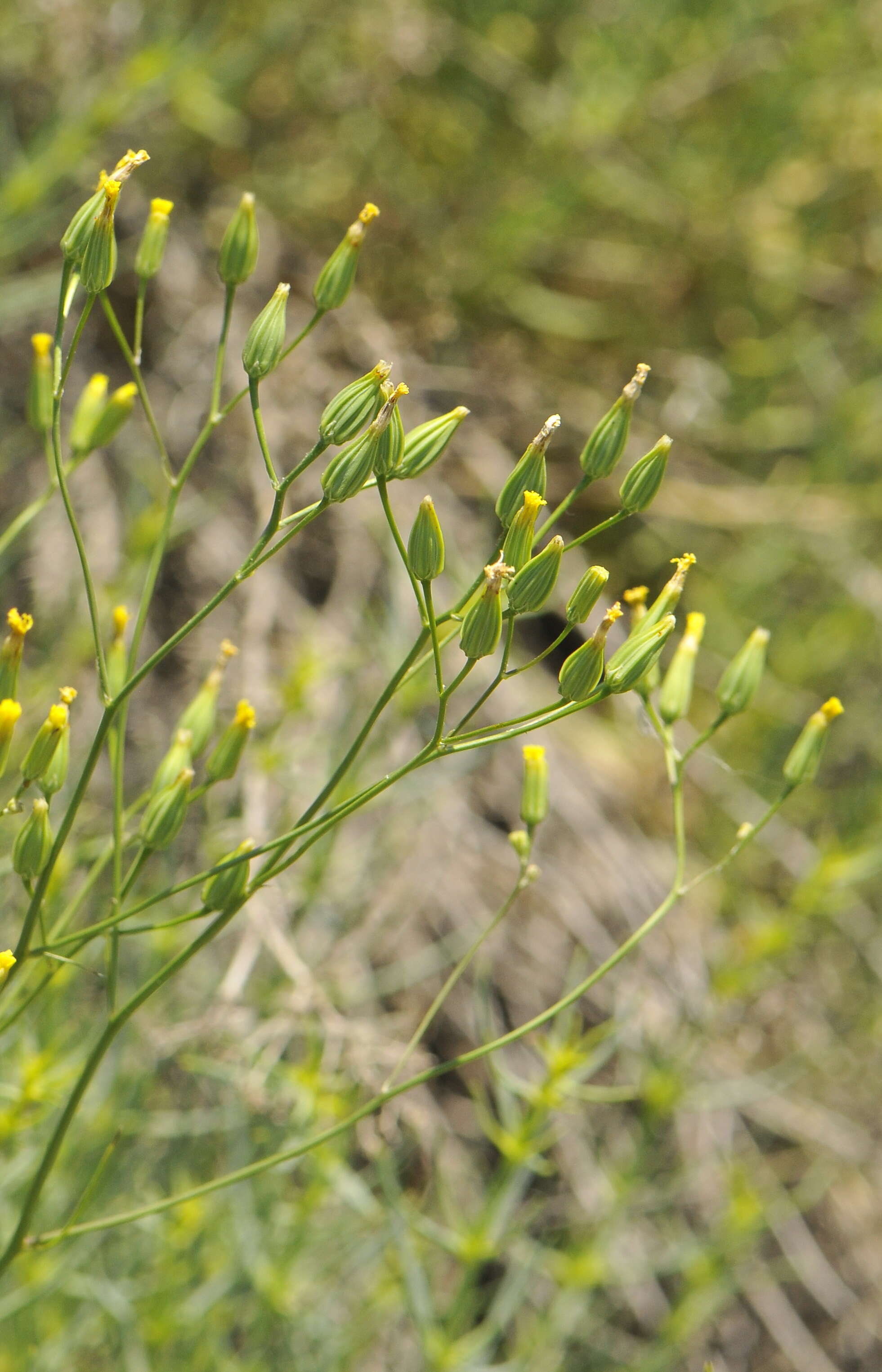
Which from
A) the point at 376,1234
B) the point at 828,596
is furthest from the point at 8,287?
the point at 828,596

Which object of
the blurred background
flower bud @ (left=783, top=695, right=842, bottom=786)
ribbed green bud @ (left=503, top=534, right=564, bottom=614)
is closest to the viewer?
ribbed green bud @ (left=503, top=534, right=564, bottom=614)

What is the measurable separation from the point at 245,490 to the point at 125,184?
22.9 inches

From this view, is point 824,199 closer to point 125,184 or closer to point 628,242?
point 628,242

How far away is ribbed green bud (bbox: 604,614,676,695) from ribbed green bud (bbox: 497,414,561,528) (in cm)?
10

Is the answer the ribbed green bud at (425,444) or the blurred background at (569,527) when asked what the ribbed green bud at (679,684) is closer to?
the ribbed green bud at (425,444)

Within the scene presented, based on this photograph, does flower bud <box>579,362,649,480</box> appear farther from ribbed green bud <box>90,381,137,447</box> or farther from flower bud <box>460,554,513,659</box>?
ribbed green bud <box>90,381,137,447</box>

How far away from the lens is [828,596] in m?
2.34

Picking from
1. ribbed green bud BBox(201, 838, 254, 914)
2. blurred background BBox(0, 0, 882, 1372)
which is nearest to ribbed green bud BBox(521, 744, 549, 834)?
ribbed green bud BBox(201, 838, 254, 914)

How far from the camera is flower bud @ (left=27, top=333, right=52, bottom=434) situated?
0.88m

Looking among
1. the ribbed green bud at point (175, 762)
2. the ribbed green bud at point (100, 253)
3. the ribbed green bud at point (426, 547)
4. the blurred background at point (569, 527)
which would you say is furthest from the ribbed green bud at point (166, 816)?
the blurred background at point (569, 527)

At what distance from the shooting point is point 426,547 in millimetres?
664

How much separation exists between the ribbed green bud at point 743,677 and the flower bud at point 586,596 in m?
0.22

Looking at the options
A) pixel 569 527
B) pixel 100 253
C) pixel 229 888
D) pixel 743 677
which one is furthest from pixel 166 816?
pixel 569 527

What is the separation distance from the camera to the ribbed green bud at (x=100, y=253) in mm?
664
